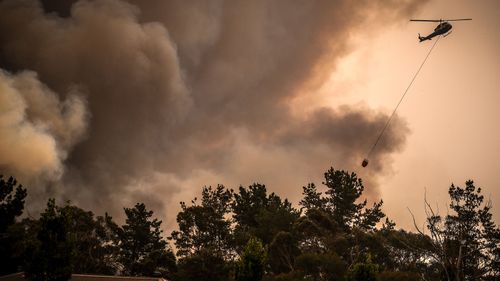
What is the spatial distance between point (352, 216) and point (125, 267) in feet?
128

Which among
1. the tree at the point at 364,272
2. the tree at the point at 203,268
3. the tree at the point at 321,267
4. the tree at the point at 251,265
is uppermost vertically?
the tree at the point at 203,268

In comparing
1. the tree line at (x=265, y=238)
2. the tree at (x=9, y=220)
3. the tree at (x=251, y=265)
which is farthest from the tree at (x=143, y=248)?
the tree at (x=251, y=265)

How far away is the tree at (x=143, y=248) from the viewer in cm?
6406

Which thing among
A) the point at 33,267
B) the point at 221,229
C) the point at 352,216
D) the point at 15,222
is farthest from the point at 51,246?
the point at 352,216

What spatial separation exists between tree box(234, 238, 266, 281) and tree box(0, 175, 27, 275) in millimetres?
39283

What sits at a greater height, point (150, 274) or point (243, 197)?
point (243, 197)

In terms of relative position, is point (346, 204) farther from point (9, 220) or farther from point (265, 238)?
point (9, 220)

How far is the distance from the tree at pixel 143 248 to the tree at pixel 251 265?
4202 cm

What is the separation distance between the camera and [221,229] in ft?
227

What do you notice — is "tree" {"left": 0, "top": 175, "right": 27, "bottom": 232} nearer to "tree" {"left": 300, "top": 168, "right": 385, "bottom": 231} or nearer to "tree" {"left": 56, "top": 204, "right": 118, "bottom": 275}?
"tree" {"left": 56, "top": 204, "right": 118, "bottom": 275}

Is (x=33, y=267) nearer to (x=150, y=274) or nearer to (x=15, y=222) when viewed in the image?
(x=15, y=222)

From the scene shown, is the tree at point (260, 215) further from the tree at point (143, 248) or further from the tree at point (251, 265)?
the tree at point (251, 265)

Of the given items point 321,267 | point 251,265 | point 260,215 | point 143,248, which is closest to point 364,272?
point 251,265

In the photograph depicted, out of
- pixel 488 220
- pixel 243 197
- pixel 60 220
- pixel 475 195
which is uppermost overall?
pixel 243 197
